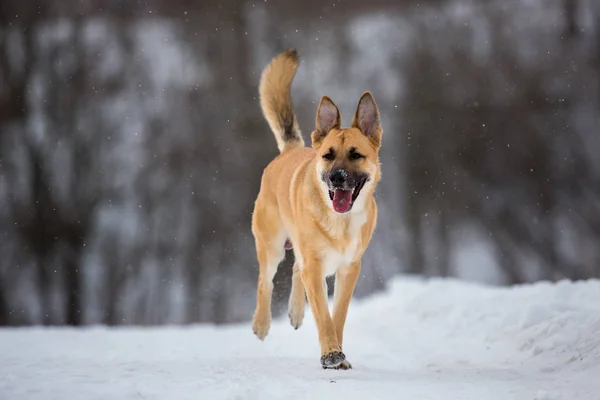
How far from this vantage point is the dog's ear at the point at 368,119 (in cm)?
603

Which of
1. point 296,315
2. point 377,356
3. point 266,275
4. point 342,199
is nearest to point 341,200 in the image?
point 342,199

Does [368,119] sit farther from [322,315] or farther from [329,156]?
[322,315]

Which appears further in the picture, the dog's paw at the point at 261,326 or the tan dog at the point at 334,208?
the dog's paw at the point at 261,326

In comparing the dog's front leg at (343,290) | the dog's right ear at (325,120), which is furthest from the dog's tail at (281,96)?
the dog's front leg at (343,290)

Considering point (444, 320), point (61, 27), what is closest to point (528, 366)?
point (444, 320)

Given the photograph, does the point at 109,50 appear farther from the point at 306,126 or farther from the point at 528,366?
the point at 528,366

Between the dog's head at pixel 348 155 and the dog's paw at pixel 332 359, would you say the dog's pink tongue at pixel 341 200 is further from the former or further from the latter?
the dog's paw at pixel 332 359

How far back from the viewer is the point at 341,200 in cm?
568

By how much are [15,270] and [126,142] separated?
3595mm

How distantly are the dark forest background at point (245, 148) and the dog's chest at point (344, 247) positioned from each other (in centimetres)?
905

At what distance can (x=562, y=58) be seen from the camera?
623 inches

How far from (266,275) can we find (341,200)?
2.02 metres

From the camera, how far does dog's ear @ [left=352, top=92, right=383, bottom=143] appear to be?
6.03 m

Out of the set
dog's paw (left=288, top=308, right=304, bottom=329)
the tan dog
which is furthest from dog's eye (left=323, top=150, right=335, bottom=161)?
dog's paw (left=288, top=308, right=304, bottom=329)
